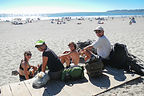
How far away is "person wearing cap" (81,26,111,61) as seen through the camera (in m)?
4.64

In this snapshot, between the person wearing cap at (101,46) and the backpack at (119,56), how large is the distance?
0.19 meters

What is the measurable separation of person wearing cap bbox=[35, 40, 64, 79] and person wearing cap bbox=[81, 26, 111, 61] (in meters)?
1.02

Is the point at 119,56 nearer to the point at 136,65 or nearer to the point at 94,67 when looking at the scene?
the point at 136,65

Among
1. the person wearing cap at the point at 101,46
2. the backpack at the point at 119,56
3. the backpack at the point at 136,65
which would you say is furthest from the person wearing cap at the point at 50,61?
the backpack at the point at 136,65

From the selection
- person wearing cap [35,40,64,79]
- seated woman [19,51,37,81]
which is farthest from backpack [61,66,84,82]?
seated woman [19,51,37,81]

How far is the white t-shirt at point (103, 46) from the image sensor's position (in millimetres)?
4684

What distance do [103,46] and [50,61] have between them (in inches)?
69.4

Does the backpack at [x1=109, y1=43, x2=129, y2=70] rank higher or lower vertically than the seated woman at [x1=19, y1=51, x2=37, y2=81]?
higher

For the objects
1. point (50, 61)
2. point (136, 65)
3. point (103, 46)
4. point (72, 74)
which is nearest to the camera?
point (50, 61)

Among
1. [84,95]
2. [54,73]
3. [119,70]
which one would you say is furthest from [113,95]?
[54,73]

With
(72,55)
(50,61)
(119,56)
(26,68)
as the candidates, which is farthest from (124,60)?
(26,68)

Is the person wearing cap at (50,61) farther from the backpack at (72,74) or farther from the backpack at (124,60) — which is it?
the backpack at (124,60)

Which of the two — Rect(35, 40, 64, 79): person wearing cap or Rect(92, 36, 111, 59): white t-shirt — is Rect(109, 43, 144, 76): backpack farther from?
Rect(35, 40, 64, 79): person wearing cap

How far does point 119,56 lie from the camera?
458 centimetres
